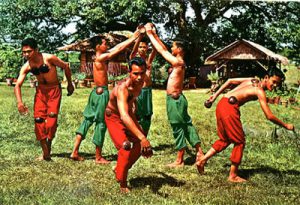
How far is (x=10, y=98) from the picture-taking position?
6.43 meters

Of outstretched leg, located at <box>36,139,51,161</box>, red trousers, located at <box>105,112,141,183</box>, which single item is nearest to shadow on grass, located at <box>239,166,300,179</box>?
red trousers, located at <box>105,112,141,183</box>

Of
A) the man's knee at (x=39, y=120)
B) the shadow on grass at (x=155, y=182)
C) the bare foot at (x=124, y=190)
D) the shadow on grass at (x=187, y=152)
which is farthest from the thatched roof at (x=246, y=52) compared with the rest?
the bare foot at (x=124, y=190)

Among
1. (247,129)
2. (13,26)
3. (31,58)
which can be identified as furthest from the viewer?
(247,129)

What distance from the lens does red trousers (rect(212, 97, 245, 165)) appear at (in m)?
4.43

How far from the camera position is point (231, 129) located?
4.43m

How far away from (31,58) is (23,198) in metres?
1.75

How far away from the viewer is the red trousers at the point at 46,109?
500 centimetres

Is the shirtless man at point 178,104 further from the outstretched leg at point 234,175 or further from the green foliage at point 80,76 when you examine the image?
the green foliage at point 80,76

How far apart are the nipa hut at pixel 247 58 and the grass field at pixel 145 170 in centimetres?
96

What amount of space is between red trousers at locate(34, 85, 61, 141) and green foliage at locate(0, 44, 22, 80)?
65 centimetres

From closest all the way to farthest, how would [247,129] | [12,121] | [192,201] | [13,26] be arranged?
[192,201], [13,26], [12,121], [247,129]

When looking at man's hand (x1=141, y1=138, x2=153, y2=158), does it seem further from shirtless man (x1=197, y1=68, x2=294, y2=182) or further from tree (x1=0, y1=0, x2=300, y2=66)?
tree (x1=0, y1=0, x2=300, y2=66)

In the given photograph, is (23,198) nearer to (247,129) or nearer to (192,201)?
(192,201)

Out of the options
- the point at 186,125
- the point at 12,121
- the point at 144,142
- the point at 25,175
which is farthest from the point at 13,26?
the point at 144,142
